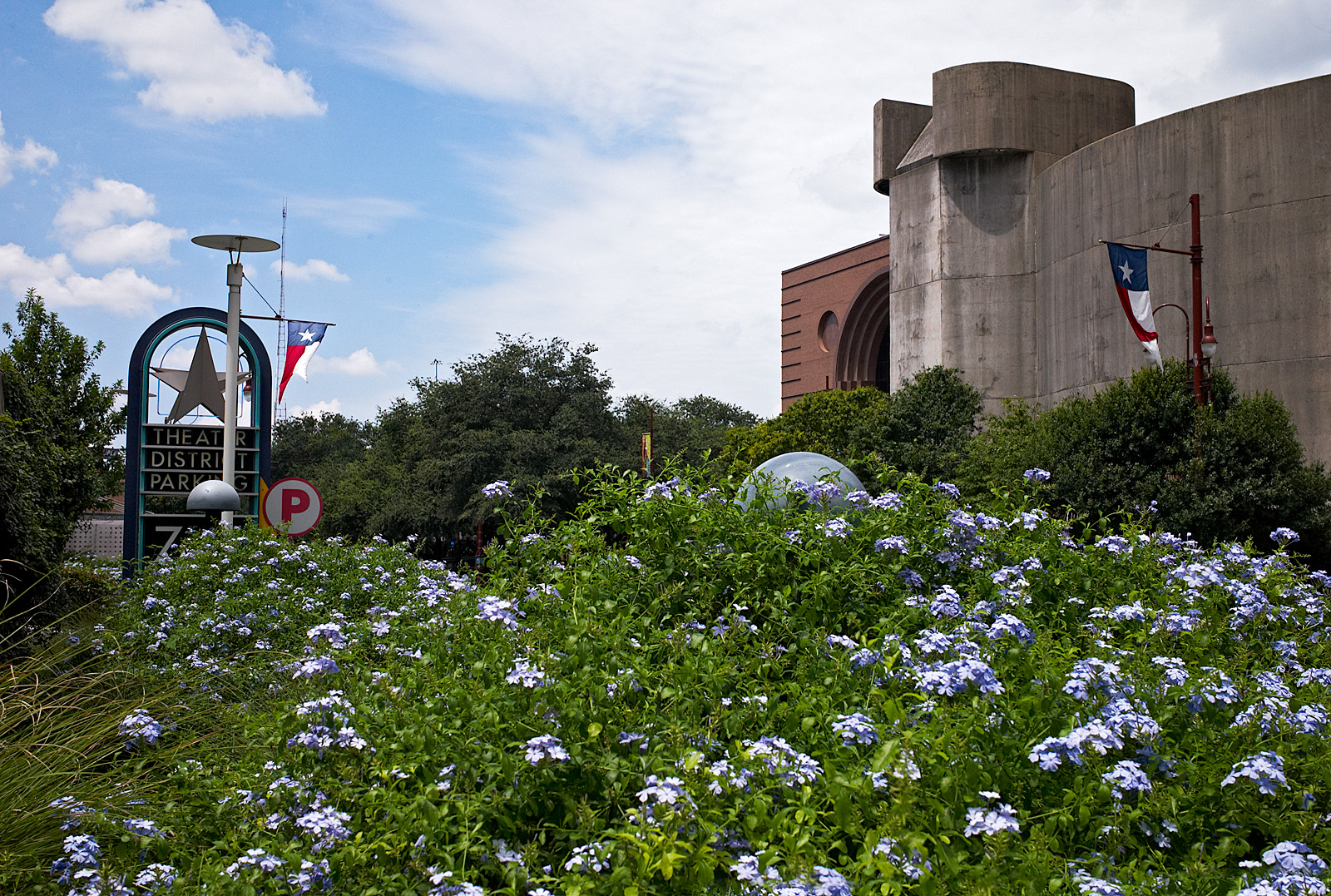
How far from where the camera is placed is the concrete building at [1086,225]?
950 inches

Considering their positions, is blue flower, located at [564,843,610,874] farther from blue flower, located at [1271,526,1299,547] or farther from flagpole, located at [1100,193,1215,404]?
flagpole, located at [1100,193,1215,404]

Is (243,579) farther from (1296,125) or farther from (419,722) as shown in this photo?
(1296,125)

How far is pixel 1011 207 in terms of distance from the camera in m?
32.4

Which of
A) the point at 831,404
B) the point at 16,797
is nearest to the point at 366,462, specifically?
the point at 831,404

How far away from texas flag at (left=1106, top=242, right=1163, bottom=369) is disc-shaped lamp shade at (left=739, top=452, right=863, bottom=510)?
1611 cm

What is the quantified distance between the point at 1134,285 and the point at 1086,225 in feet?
27.7

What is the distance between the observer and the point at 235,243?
1330 centimetres

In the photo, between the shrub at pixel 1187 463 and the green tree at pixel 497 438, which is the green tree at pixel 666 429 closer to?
the green tree at pixel 497 438

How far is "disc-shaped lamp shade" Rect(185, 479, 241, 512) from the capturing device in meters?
12.2

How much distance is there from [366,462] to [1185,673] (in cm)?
5515

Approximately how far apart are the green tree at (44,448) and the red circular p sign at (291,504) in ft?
6.92

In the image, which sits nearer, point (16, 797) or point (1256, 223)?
point (16, 797)

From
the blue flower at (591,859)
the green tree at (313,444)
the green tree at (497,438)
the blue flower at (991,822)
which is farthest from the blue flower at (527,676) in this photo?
the green tree at (313,444)

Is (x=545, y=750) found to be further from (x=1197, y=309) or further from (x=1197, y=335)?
(x=1197, y=309)
